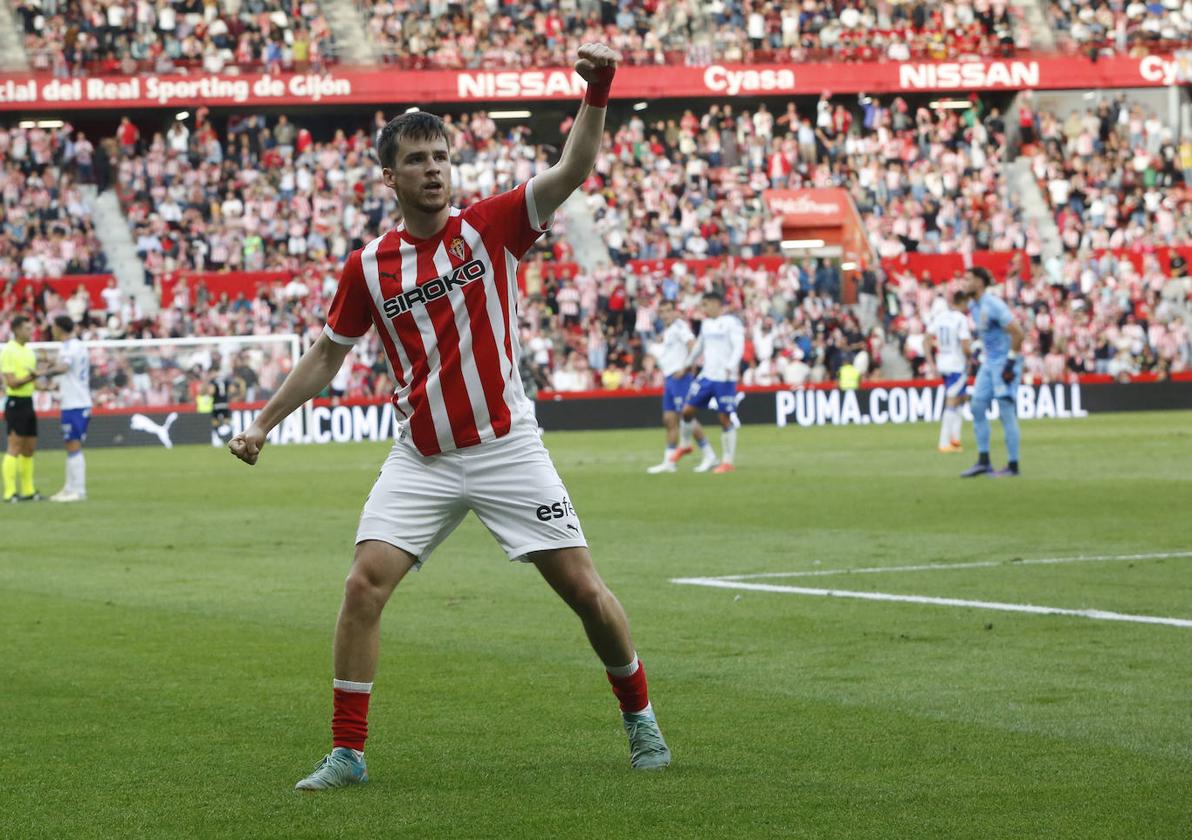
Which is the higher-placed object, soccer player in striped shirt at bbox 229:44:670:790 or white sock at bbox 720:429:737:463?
soccer player in striped shirt at bbox 229:44:670:790

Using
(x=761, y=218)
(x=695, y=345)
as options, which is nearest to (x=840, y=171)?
(x=761, y=218)

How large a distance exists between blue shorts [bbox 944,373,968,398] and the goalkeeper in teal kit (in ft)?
17.8

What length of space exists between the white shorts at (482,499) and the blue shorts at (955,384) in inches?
855

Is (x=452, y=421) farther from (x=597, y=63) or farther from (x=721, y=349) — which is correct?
(x=721, y=349)

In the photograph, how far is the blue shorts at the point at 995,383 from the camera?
71.6 ft

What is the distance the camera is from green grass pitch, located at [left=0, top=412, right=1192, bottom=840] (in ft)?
19.3

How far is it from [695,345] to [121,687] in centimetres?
1788

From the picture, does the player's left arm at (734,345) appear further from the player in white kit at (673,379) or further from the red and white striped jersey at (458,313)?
the red and white striped jersey at (458,313)

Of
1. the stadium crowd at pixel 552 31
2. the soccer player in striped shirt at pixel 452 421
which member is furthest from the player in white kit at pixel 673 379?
the stadium crowd at pixel 552 31

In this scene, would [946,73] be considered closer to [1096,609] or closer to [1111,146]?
[1111,146]

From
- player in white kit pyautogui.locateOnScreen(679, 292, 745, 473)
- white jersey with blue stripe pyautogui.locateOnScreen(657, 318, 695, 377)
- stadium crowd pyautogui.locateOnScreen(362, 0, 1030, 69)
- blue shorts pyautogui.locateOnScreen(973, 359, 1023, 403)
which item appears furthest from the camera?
stadium crowd pyautogui.locateOnScreen(362, 0, 1030, 69)

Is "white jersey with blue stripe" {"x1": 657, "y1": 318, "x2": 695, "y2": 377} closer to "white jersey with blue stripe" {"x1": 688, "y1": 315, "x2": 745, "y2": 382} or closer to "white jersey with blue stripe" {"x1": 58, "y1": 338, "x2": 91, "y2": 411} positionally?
"white jersey with blue stripe" {"x1": 688, "y1": 315, "x2": 745, "y2": 382}

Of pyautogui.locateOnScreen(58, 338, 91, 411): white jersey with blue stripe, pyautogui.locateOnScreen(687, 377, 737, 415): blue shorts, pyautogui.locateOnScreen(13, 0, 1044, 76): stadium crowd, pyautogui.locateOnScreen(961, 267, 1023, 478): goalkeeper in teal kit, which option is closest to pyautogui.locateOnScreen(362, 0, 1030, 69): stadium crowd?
pyautogui.locateOnScreen(13, 0, 1044, 76): stadium crowd

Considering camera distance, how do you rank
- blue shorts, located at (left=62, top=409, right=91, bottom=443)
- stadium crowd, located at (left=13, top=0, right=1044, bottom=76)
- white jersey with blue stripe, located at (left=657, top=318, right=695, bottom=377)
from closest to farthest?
1. blue shorts, located at (left=62, top=409, right=91, bottom=443)
2. white jersey with blue stripe, located at (left=657, top=318, right=695, bottom=377)
3. stadium crowd, located at (left=13, top=0, right=1044, bottom=76)
